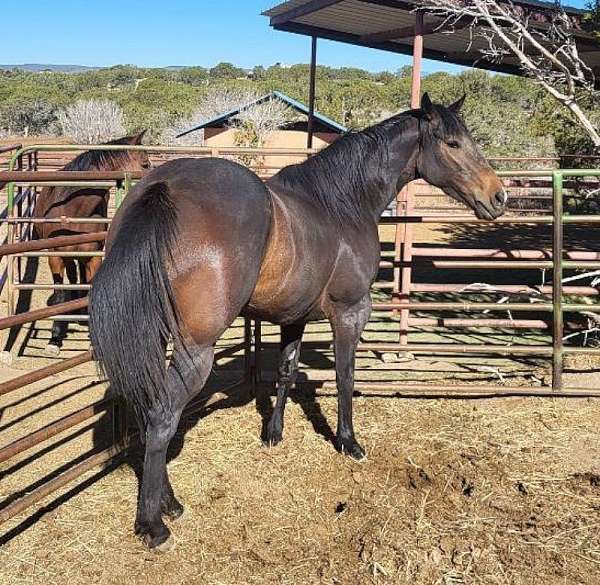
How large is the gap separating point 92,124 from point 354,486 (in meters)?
29.5

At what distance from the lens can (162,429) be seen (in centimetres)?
271

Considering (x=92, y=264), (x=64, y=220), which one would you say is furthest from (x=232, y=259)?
(x=92, y=264)

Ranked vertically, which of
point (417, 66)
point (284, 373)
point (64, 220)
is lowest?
point (284, 373)

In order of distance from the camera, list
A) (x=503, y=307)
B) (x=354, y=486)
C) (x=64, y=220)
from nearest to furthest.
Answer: (x=354, y=486) → (x=503, y=307) → (x=64, y=220)

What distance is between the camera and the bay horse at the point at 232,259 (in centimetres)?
247

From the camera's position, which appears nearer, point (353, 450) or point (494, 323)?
point (353, 450)

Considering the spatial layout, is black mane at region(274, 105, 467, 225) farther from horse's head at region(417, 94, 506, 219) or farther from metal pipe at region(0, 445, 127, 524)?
metal pipe at region(0, 445, 127, 524)

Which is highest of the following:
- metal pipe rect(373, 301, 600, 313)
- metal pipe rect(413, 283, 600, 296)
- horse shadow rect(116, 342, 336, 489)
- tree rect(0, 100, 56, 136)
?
tree rect(0, 100, 56, 136)

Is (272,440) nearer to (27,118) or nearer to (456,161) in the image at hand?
(456,161)

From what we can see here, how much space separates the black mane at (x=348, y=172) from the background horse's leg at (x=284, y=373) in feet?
2.76

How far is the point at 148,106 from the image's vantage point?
46219 millimetres

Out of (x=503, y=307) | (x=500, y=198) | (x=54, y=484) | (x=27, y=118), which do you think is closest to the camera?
(x=54, y=484)

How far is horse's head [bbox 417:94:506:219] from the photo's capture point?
3.72m

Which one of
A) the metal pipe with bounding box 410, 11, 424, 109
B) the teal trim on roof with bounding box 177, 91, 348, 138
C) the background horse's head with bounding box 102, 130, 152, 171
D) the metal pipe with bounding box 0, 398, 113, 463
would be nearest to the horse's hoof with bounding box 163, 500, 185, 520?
the metal pipe with bounding box 0, 398, 113, 463
